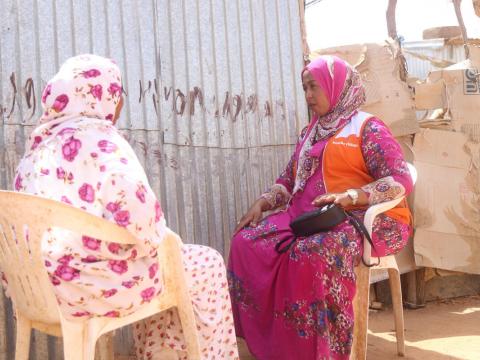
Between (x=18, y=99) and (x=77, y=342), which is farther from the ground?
(x=18, y=99)

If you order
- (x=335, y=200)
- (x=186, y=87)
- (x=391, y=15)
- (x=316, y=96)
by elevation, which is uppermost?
(x=391, y=15)

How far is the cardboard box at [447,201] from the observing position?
4.96 m

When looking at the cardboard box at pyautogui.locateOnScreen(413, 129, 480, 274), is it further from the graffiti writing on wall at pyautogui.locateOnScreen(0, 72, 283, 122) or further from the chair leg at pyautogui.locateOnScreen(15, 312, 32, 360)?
the chair leg at pyautogui.locateOnScreen(15, 312, 32, 360)

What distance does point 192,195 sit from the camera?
3904 millimetres

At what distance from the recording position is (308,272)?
314 centimetres

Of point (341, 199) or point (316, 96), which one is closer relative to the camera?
point (341, 199)

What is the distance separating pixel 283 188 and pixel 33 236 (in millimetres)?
2162

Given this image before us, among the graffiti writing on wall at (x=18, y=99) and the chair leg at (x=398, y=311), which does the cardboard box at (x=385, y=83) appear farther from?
the graffiti writing on wall at (x=18, y=99)

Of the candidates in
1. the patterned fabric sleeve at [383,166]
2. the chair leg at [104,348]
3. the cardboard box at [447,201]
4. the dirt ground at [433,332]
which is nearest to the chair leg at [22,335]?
the chair leg at [104,348]

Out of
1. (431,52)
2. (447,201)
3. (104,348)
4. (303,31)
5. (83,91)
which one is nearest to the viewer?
(83,91)

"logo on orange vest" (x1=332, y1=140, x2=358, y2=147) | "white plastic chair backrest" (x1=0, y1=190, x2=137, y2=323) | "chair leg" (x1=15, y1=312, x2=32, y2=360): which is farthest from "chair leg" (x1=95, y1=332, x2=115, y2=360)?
"logo on orange vest" (x1=332, y1=140, x2=358, y2=147)

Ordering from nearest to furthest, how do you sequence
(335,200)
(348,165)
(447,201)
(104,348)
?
(104,348) < (335,200) < (348,165) < (447,201)

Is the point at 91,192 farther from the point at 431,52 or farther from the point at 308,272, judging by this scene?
the point at 431,52

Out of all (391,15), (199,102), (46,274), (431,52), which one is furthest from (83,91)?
(391,15)
